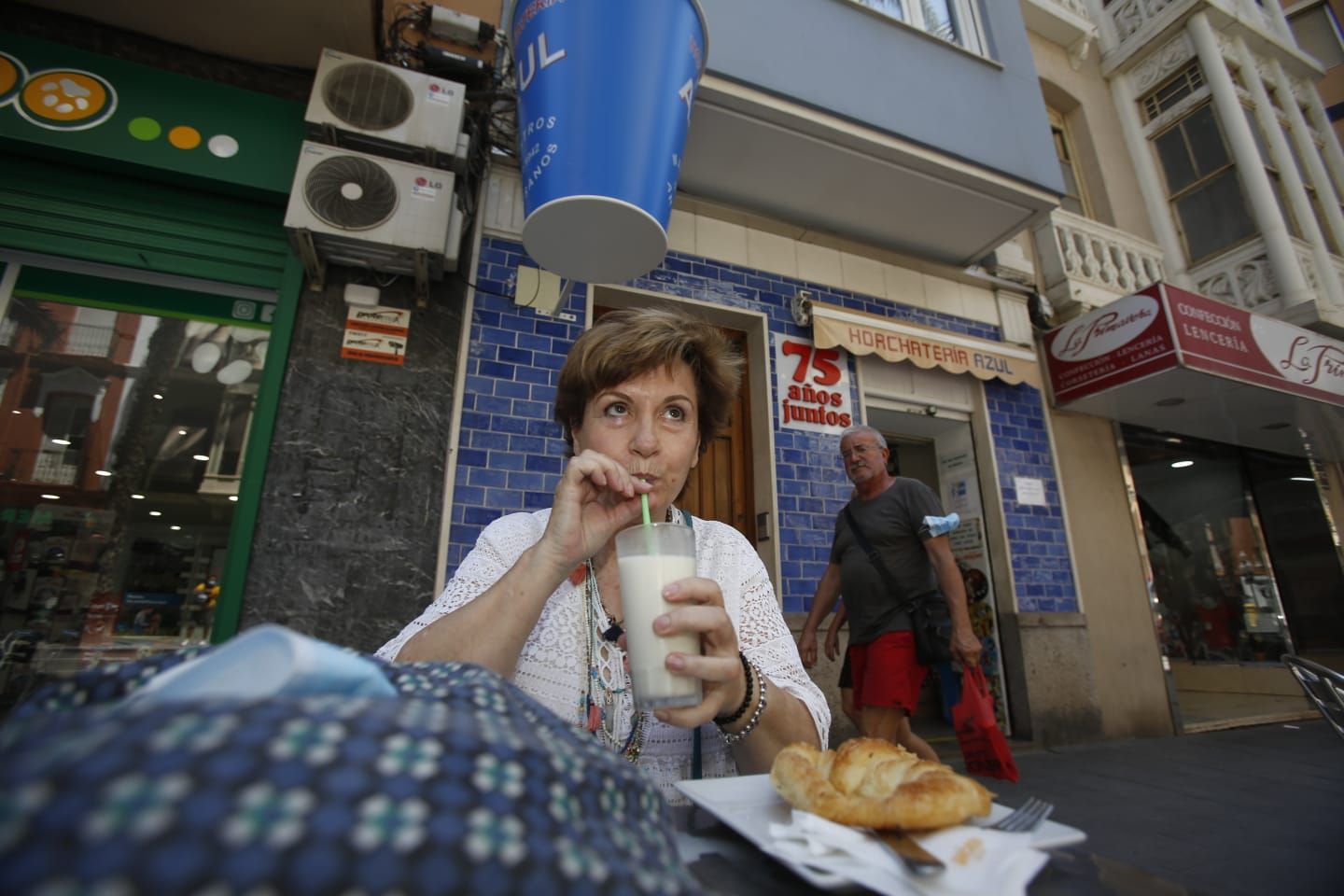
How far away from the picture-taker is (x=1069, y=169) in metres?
7.83

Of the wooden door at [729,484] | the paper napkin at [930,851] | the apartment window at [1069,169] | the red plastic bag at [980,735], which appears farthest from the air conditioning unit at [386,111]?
the apartment window at [1069,169]

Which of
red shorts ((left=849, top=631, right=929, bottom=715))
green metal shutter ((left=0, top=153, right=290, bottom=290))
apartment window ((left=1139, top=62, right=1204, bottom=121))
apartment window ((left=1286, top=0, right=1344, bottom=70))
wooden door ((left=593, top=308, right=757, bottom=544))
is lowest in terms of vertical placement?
red shorts ((left=849, top=631, right=929, bottom=715))

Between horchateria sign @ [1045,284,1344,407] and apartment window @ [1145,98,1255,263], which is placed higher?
apartment window @ [1145,98,1255,263]

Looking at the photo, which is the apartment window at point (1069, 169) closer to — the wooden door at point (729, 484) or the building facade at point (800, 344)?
the building facade at point (800, 344)

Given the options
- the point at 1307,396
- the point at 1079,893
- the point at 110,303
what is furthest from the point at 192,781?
the point at 1307,396

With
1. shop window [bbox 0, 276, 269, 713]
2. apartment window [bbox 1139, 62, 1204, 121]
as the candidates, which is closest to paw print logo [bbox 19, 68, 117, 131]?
shop window [bbox 0, 276, 269, 713]

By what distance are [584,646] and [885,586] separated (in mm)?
2502

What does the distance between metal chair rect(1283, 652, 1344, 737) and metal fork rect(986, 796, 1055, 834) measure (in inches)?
85.4

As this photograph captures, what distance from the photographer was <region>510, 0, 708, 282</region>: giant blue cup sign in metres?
2.48

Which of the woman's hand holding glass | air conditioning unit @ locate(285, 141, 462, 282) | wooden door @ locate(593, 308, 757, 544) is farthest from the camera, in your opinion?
wooden door @ locate(593, 308, 757, 544)

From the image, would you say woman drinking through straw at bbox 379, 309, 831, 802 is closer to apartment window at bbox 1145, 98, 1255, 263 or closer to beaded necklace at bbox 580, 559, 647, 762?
beaded necklace at bbox 580, 559, 647, 762

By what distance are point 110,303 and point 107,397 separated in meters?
0.54

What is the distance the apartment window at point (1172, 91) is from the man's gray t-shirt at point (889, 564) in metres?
8.65

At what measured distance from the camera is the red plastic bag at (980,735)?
9.34ft
